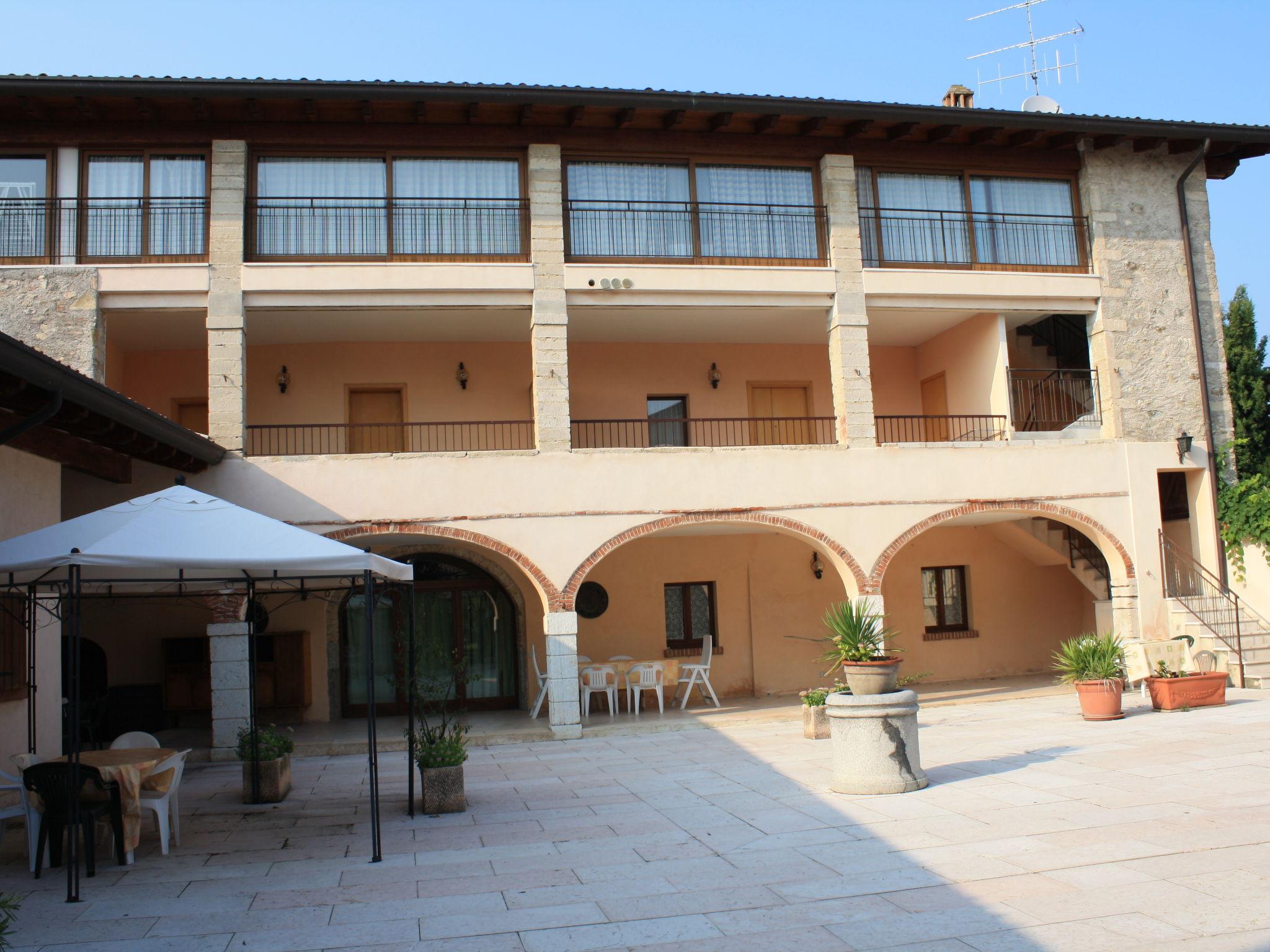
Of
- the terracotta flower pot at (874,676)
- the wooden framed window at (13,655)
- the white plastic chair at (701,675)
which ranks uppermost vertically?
the wooden framed window at (13,655)

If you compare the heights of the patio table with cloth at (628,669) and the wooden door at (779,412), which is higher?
the wooden door at (779,412)

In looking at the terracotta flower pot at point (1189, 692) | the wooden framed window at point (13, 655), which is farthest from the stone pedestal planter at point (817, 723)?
the wooden framed window at point (13, 655)

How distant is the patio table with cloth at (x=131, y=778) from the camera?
6.74 metres

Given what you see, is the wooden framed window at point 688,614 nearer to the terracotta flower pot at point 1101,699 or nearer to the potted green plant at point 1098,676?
the potted green plant at point 1098,676

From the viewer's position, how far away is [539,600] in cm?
1505

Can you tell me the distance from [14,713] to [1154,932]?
28.4 feet

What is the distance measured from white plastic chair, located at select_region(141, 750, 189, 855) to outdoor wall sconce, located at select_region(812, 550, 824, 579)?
34.8 feet

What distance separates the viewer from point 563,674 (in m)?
12.8

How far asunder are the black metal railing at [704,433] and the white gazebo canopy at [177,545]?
838cm

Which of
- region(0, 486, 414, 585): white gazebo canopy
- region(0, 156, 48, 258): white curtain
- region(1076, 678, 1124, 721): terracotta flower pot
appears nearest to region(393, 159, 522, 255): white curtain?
region(0, 156, 48, 258): white curtain

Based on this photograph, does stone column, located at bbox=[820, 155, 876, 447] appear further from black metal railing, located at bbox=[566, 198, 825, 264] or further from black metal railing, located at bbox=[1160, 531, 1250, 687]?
black metal railing, located at bbox=[1160, 531, 1250, 687]

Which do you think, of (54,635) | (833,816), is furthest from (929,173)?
(54,635)

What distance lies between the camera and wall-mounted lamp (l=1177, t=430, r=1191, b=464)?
48.4ft

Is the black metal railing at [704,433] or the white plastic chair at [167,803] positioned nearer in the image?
the white plastic chair at [167,803]
